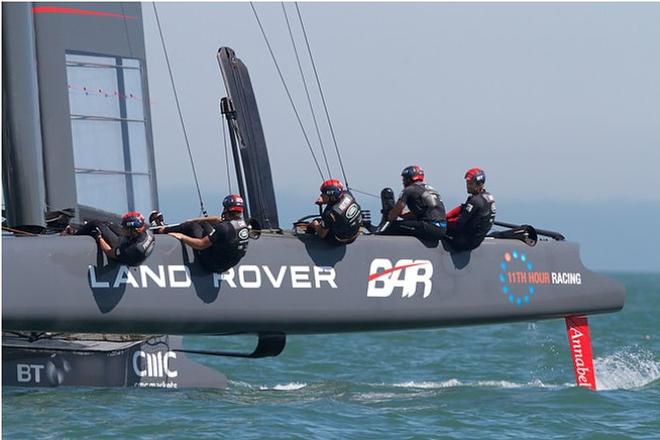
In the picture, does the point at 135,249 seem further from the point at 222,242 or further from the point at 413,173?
the point at 413,173

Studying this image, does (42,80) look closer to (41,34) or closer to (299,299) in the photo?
(41,34)

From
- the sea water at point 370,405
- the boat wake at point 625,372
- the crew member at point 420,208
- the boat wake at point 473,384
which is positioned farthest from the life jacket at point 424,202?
the boat wake at point 625,372

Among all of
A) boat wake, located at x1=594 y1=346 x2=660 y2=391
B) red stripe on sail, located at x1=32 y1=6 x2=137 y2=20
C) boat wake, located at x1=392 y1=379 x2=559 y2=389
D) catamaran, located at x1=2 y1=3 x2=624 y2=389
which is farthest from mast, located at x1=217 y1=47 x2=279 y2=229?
boat wake, located at x1=594 y1=346 x2=660 y2=391

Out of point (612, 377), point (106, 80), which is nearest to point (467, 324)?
point (612, 377)

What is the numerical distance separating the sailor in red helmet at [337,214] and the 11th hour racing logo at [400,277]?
0.35m

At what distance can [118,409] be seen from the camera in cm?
923

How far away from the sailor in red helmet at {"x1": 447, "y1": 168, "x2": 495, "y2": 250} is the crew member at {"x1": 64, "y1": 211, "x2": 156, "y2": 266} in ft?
7.90

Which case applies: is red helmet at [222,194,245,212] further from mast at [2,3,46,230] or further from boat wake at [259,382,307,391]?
Answer: boat wake at [259,382,307,391]

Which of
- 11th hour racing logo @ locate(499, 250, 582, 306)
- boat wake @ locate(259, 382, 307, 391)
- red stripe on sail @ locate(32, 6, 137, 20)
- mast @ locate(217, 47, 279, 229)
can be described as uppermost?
red stripe on sail @ locate(32, 6, 137, 20)

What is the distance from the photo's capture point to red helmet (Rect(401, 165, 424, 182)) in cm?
970

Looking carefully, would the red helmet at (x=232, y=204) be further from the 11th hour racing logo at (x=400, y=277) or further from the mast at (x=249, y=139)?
the mast at (x=249, y=139)

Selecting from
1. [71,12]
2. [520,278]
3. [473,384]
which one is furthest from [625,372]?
[71,12]

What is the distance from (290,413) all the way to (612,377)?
3962 mm

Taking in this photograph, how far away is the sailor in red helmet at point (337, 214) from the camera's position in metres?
9.11
